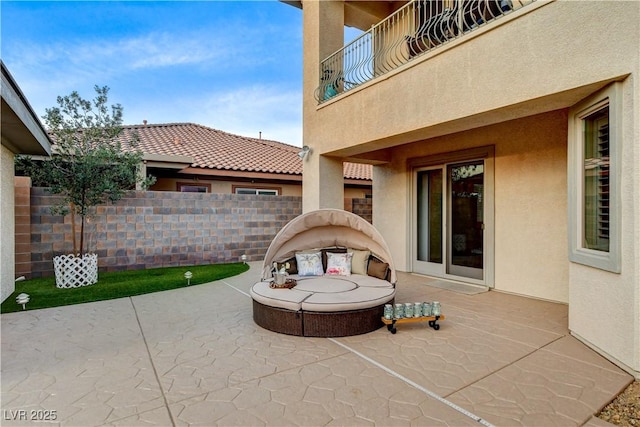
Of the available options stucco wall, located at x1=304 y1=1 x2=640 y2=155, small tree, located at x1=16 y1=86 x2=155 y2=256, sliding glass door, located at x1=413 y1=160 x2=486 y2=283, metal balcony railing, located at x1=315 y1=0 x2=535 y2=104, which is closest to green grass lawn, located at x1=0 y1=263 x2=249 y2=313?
small tree, located at x1=16 y1=86 x2=155 y2=256

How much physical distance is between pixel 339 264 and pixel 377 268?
2.52 feet

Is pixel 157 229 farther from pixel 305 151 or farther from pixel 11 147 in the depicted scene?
pixel 305 151

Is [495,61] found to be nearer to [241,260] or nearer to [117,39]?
[241,260]

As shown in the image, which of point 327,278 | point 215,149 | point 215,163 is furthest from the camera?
point 215,149

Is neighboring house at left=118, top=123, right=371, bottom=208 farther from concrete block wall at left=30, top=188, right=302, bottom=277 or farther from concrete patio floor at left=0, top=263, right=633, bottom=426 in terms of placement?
concrete patio floor at left=0, top=263, right=633, bottom=426

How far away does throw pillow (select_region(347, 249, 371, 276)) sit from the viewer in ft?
21.2

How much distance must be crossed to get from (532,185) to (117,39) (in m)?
11.4

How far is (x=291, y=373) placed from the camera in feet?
11.8

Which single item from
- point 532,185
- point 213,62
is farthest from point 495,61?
point 213,62

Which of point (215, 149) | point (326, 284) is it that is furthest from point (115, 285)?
point (215, 149)

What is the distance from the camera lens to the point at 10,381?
3.43 meters

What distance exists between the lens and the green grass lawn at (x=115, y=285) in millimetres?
6379

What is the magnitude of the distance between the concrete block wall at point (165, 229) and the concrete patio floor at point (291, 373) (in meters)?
3.69

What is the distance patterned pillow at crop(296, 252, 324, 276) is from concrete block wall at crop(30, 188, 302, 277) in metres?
5.33
